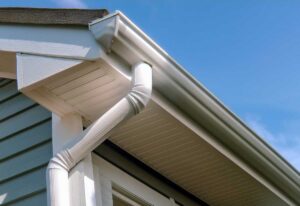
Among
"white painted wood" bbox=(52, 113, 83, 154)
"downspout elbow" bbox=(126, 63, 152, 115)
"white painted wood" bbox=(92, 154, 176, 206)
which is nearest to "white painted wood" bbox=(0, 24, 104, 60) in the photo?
"downspout elbow" bbox=(126, 63, 152, 115)

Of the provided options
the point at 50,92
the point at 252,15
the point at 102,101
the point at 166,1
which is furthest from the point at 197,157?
the point at 252,15

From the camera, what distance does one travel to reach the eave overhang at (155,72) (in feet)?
10.3

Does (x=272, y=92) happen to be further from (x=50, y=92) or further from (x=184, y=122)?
(x=50, y=92)

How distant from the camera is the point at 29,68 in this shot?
3.19 meters

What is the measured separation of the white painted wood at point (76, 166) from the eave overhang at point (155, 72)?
69 millimetres

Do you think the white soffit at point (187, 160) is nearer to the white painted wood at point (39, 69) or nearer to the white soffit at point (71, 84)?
the white soffit at point (71, 84)

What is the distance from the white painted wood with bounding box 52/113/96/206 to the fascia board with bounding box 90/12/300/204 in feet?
1.55

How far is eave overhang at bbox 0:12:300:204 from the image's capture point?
123 inches

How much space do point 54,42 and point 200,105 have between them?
3.00 ft

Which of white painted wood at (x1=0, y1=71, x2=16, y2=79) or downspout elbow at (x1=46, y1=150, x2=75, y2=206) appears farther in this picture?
white painted wood at (x1=0, y1=71, x2=16, y2=79)

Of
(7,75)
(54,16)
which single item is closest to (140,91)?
(54,16)

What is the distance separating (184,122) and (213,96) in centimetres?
22

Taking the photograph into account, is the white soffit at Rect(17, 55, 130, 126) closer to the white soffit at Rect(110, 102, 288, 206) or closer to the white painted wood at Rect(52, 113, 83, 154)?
the white painted wood at Rect(52, 113, 83, 154)

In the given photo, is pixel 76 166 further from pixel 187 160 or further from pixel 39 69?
pixel 187 160
